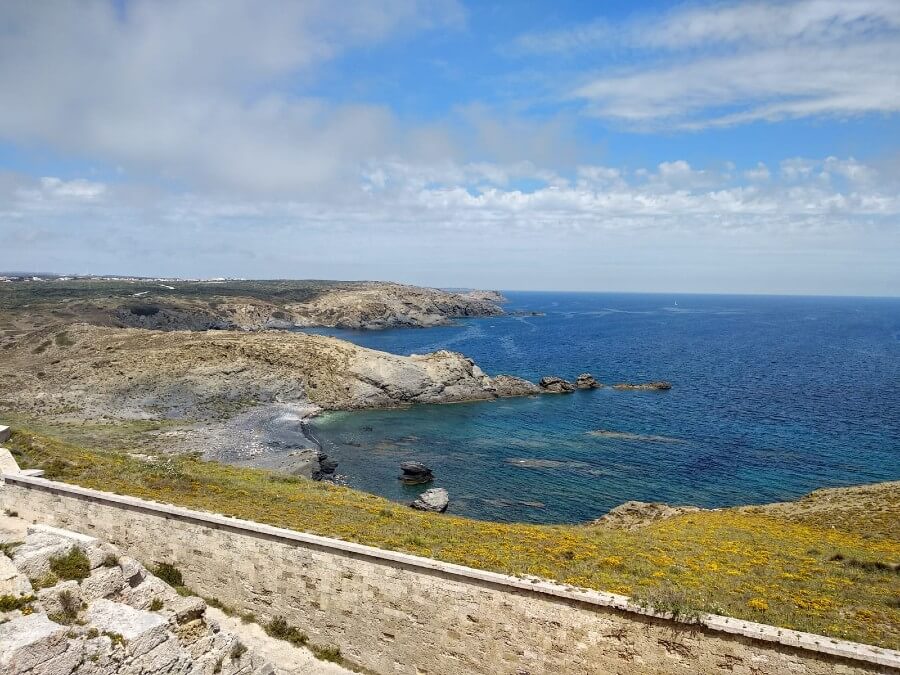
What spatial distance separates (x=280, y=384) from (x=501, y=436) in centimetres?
2744

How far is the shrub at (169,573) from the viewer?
17766 mm

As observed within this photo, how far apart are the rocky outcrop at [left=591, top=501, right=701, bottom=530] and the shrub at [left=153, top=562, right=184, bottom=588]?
20690mm

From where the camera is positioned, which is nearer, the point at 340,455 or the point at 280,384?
the point at 340,455

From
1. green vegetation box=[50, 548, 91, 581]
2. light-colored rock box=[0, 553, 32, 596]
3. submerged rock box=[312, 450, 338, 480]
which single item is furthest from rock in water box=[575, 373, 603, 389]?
light-colored rock box=[0, 553, 32, 596]

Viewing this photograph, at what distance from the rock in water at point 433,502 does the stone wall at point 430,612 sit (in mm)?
19058

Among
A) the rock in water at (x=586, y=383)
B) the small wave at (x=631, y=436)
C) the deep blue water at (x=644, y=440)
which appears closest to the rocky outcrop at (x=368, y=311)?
the deep blue water at (x=644, y=440)

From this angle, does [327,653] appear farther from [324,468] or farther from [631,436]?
[631,436]

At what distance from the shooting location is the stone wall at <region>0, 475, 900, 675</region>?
12.8 meters

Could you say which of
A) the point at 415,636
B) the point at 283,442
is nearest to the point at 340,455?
the point at 283,442

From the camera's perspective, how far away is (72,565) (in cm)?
1215

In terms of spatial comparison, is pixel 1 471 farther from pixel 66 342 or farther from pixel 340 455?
pixel 66 342

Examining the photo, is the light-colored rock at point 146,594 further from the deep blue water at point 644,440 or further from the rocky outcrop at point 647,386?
the rocky outcrop at point 647,386

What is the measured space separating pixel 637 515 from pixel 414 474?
1783 centimetres

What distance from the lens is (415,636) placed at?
1534cm
